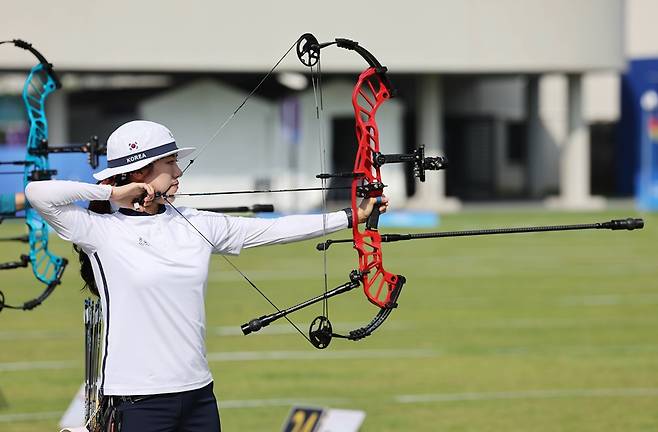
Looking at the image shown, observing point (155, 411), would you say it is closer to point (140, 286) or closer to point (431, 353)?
point (140, 286)

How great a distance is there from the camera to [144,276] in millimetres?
5016

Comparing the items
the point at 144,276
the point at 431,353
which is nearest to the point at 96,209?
the point at 144,276

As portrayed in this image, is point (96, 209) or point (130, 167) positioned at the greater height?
point (130, 167)

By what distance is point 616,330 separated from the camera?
1366 cm

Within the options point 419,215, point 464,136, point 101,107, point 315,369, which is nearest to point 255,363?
point 315,369

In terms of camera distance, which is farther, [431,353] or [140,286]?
[431,353]

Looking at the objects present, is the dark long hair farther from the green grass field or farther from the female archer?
the green grass field

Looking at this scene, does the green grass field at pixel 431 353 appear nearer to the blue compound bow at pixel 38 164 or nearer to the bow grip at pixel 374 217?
the blue compound bow at pixel 38 164

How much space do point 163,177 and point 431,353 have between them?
7.34m

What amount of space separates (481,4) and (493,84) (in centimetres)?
1605

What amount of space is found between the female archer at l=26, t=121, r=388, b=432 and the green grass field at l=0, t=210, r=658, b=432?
3.94 metres

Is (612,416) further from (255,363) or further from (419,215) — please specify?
(419,215)

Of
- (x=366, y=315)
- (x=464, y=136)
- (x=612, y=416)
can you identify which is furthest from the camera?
(x=464, y=136)

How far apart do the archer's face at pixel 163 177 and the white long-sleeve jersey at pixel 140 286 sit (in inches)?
4.2
